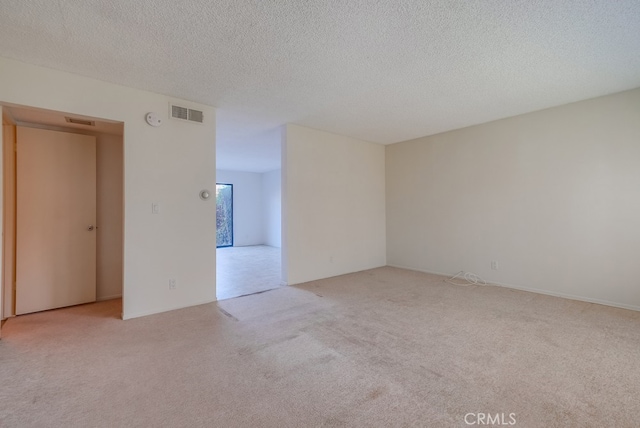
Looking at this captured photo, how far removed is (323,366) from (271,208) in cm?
745

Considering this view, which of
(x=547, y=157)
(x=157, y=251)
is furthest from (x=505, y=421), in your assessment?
(x=547, y=157)

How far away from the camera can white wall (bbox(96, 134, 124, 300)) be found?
145 inches

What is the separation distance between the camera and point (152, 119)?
3111mm

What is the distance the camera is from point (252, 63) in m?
2.55

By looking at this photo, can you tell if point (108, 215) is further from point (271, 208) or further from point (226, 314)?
point (271, 208)

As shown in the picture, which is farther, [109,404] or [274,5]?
[274,5]

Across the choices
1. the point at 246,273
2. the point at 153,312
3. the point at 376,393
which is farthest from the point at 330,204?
the point at 376,393

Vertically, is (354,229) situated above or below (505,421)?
above

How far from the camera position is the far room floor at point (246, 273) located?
414cm

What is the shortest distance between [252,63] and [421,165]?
12.3 ft

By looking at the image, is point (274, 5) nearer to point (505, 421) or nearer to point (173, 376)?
point (173, 376)

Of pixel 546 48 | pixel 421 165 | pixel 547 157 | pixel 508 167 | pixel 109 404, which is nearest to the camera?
pixel 109 404

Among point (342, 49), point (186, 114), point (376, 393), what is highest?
point (342, 49)

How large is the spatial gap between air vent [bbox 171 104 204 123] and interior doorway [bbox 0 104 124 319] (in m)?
0.58
